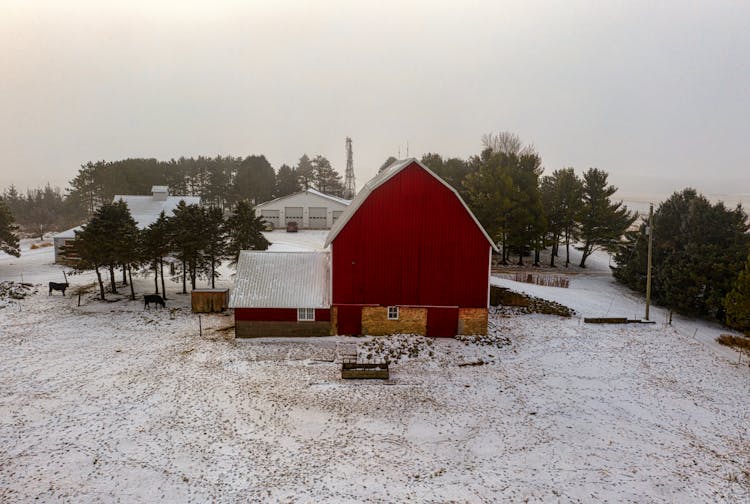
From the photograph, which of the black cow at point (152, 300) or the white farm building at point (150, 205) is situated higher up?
the white farm building at point (150, 205)

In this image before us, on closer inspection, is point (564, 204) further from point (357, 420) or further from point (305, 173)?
point (305, 173)

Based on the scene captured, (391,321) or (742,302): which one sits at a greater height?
(742,302)

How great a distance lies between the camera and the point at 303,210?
210 ft

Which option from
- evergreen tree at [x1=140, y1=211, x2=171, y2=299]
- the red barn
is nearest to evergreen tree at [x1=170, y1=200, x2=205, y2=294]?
evergreen tree at [x1=140, y1=211, x2=171, y2=299]

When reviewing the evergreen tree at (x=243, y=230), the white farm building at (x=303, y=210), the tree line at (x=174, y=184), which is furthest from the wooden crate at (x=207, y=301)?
the tree line at (x=174, y=184)

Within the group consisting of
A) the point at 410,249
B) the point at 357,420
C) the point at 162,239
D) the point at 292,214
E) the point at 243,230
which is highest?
the point at 292,214

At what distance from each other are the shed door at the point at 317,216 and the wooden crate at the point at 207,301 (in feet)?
115

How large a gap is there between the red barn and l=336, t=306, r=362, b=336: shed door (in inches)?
2.3

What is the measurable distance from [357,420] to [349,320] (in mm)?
8948

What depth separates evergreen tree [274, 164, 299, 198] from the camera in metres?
92.7

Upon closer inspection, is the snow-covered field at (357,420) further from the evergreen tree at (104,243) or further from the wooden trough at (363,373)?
the evergreen tree at (104,243)

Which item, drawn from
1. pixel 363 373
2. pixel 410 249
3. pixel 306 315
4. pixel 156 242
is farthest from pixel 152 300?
pixel 410 249

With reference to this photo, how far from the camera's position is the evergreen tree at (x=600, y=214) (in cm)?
4466

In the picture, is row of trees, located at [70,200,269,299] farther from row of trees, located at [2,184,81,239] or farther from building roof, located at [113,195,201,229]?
row of trees, located at [2,184,81,239]
